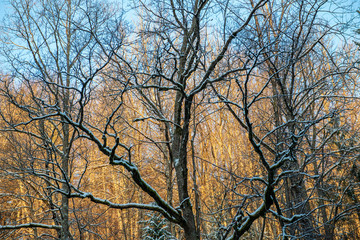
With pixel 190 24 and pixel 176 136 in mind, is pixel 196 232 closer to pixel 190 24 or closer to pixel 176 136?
pixel 176 136

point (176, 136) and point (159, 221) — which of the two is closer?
point (176, 136)

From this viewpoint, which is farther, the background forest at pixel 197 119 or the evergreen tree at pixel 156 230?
the evergreen tree at pixel 156 230

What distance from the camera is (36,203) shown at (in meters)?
14.7

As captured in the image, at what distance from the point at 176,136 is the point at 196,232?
6.04ft

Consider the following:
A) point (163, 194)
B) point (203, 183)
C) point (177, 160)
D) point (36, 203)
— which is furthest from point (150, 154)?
point (177, 160)

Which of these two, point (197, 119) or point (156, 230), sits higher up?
point (197, 119)

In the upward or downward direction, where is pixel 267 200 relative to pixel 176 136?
downward

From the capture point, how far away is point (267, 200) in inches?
136

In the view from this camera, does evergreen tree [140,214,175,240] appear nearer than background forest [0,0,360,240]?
No

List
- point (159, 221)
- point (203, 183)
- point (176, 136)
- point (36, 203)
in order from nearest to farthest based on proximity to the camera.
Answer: point (176, 136) → point (159, 221) → point (203, 183) → point (36, 203)

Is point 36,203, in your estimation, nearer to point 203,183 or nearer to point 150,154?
point 150,154

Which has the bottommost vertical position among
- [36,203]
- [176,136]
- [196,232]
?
[196,232]

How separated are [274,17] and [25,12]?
7.19 meters

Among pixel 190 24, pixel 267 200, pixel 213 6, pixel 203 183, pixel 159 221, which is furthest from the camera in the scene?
pixel 203 183
